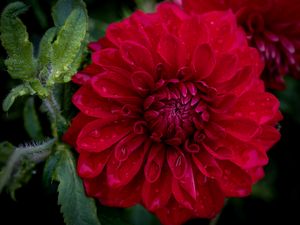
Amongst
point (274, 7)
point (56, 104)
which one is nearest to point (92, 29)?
point (56, 104)

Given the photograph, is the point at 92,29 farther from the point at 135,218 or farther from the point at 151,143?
the point at 135,218

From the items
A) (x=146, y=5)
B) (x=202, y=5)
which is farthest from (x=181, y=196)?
(x=146, y=5)

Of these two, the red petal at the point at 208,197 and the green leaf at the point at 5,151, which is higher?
the green leaf at the point at 5,151

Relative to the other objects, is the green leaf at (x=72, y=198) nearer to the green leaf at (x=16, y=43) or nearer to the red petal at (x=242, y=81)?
the green leaf at (x=16, y=43)

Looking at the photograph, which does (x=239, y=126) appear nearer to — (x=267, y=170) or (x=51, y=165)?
(x=51, y=165)

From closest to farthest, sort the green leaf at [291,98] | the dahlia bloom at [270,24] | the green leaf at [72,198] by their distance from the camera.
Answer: the green leaf at [72,198] < the dahlia bloom at [270,24] < the green leaf at [291,98]

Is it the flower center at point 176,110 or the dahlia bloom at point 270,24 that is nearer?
the flower center at point 176,110

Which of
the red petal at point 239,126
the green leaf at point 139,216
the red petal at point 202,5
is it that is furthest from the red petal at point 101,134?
the green leaf at point 139,216
